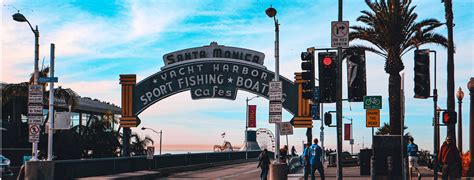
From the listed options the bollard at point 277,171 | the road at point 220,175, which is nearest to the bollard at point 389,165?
the bollard at point 277,171

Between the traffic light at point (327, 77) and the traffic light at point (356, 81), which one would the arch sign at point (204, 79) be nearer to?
the traffic light at point (327, 77)

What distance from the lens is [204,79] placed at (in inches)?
1533

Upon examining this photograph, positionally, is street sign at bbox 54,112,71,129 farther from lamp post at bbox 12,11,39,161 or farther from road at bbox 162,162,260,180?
road at bbox 162,162,260,180

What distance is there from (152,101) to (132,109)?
138 cm

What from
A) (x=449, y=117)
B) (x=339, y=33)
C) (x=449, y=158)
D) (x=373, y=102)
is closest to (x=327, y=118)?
(x=339, y=33)

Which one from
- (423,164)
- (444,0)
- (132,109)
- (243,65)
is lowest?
(423,164)

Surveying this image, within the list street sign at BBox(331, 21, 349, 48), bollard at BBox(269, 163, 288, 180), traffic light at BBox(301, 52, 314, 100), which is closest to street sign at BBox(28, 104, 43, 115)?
bollard at BBox(269, 163, 288, 180)

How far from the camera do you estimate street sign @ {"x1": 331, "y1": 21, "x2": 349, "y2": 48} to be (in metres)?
18.7

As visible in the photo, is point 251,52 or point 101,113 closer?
point 251,52

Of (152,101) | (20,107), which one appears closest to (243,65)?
(152,101)

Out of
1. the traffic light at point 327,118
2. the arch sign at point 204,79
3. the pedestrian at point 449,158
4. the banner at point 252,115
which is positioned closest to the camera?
the traffic light at point 327,118

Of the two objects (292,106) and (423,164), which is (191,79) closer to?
(292,106)

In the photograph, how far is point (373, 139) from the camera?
22.5 meters

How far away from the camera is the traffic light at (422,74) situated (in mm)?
17641
